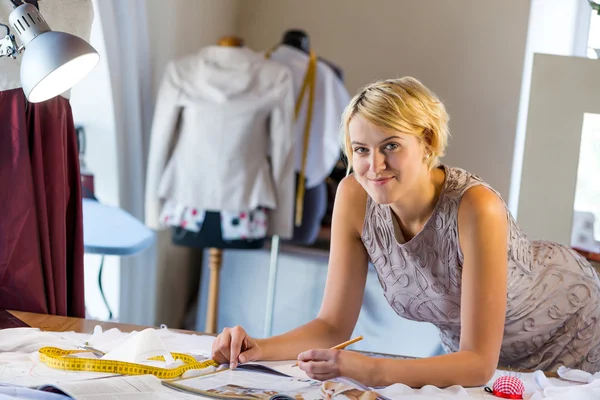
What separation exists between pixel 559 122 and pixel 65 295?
5.06ft

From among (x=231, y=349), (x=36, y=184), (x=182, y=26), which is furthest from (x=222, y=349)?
(x=182, y=26)

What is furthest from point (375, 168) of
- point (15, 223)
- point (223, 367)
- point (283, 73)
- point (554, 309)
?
point (283, 73)

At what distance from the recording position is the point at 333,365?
1.30 meters

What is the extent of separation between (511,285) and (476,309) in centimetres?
29

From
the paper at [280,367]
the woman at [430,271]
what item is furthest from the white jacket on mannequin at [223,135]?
the paper at [280,367]

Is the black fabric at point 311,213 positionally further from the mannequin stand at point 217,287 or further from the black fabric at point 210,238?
the black fabric at point 210,238

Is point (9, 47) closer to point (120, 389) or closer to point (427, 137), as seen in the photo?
point (120, 389)

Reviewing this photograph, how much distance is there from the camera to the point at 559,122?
2426 mm

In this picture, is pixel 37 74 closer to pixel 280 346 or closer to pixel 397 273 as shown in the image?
pixel 280 346

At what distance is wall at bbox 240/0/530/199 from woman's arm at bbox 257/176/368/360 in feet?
9.12

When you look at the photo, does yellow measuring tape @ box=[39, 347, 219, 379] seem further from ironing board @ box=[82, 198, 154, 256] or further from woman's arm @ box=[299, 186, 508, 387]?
ironing board @ box=[82, 198, 154, 256]

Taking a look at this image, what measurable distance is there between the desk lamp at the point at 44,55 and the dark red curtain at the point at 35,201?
A: 354 millimetres

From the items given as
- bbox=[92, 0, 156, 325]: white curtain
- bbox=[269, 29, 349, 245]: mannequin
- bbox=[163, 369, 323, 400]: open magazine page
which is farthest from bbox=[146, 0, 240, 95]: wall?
bbox=[163, 369, 323, 400]: open magazine page

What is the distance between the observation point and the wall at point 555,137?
241 cm
